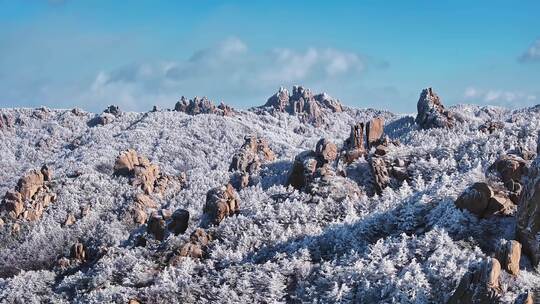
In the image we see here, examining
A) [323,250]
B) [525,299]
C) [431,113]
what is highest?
[431,113]

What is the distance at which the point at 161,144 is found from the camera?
485 feet

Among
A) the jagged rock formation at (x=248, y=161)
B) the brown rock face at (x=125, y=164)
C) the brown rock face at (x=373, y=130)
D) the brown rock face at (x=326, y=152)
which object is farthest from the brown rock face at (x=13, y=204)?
the brown rock face at (x=373, y=130)

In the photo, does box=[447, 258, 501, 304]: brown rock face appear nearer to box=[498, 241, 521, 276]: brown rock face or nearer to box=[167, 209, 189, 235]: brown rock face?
box=[498, 241, 521, 276]: brown rock face

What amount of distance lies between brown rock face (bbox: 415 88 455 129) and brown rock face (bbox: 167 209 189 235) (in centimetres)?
5558

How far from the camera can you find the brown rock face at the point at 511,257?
20922 millimetres

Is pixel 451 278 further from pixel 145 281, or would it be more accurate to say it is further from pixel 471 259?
pixel 145 281

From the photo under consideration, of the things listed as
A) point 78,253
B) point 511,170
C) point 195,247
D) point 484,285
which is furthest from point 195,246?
point 78,253

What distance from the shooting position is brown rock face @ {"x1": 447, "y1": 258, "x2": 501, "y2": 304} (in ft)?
63.8

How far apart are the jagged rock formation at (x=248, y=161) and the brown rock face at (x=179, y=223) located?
3461 centimetres

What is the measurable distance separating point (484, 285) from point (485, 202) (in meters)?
8.05

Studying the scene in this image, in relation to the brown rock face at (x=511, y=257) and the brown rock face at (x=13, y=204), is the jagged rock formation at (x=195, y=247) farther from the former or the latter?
the brown rock face at (x=13, y=204)

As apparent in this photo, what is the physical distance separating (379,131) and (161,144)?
99.8 m

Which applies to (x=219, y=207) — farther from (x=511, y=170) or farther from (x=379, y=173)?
(x=511, y=170)

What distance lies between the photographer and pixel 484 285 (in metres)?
19.6
